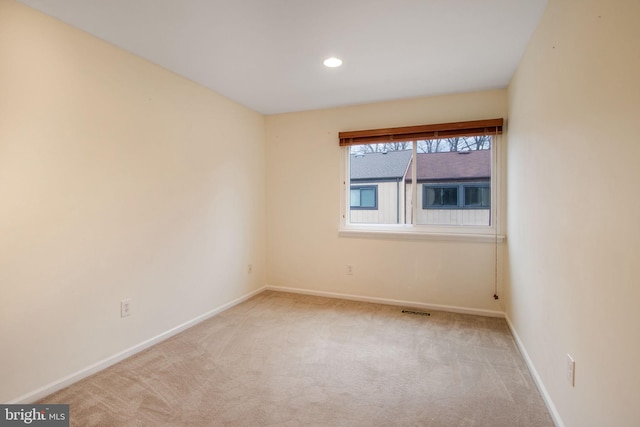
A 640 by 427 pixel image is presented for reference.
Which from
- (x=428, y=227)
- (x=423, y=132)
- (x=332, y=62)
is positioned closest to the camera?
(x=332, y=62)

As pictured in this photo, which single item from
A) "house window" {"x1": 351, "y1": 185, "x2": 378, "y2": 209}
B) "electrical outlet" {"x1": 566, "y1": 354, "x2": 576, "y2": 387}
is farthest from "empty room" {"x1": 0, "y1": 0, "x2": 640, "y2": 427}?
"house window" {"x1": 351, "y1": 185, "x2": 378, "y2": 209}

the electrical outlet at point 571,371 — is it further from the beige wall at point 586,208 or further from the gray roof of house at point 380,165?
the gray roof of house at point 380,165

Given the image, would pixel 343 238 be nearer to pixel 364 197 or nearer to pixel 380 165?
pixel 364 197

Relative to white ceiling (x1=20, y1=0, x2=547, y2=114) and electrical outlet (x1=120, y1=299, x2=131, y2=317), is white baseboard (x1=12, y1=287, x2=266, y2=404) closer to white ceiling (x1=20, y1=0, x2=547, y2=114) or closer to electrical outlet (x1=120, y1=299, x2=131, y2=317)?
electrical outlet (x1=120, y1=299, x2=131, y2=317)

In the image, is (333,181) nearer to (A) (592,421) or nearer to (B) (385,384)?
(B) (385,384)

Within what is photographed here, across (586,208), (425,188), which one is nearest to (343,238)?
(425,188)

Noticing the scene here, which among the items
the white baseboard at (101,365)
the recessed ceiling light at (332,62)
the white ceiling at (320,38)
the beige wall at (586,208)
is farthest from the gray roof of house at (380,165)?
the white baseboard at (101,365)

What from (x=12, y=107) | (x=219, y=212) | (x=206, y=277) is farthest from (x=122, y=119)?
(x=206, y=277)

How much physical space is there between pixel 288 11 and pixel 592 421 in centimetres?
257

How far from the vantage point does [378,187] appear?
381cm

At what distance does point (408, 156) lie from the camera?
3.67 meters

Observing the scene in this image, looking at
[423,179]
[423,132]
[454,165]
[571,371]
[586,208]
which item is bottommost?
[571,371]

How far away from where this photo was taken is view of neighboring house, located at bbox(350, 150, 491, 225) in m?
3.39

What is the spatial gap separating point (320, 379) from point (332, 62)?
246cm
